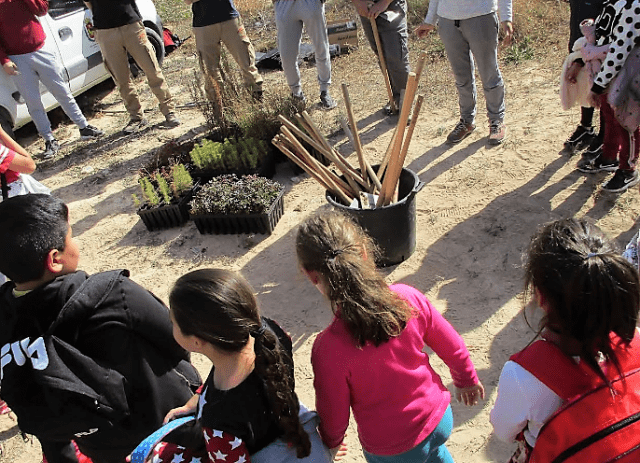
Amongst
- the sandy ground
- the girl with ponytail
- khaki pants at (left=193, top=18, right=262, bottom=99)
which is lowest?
the sandy ground

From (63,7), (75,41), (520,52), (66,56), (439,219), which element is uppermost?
(63,7)

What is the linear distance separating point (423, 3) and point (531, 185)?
5448mm

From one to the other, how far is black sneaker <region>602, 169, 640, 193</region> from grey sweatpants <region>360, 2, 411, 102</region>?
2.46 m

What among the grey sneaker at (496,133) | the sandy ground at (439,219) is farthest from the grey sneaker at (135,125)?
the grey sneaker at (496,133)

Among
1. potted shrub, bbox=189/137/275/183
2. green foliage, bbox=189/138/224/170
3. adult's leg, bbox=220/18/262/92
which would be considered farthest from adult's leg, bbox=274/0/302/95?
green foliage, bbox=189/138/224/170

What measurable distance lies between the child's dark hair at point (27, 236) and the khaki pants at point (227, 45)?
4176mm

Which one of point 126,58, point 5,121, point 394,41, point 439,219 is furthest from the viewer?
point 126,58

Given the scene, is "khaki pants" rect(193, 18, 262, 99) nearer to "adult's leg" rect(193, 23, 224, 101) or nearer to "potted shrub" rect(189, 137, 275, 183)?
"adult's leg" rect(193, 23, 224, 101)

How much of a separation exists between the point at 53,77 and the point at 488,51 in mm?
4792

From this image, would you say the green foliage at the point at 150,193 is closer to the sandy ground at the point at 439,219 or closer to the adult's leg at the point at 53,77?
the sandy ground at the point at 439,219

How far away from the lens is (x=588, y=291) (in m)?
1.35

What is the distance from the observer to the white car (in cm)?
623

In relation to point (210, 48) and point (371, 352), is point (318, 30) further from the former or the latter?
point (371, 352)

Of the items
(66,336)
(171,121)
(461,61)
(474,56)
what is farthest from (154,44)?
(66,336)
